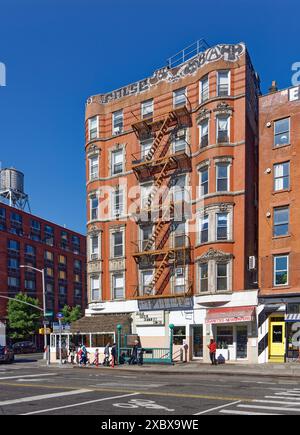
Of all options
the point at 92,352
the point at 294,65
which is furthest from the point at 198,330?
the point at 294,65

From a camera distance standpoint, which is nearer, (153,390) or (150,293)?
(153,390)

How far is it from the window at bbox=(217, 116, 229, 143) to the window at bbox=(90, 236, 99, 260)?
45.5ft

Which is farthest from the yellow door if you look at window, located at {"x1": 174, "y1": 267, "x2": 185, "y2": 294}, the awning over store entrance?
window, located at {"x1": 174, "y1": 267, "x2": 185, "y2": 294}

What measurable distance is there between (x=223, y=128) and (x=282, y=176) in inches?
214

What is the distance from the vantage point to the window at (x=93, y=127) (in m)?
43.2

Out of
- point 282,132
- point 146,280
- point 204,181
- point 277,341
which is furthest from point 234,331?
point 282,132

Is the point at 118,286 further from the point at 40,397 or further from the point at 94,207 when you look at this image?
the point at 40,397

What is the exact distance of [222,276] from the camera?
33.1 metres

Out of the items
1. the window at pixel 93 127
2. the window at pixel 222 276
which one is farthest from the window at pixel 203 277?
the window at pixel 93 127

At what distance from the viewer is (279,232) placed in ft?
106

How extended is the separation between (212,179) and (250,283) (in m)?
7.63

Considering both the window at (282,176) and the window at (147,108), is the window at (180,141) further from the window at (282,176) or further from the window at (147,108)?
the window at (282,176)

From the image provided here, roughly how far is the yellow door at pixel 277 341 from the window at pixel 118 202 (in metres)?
15.5
